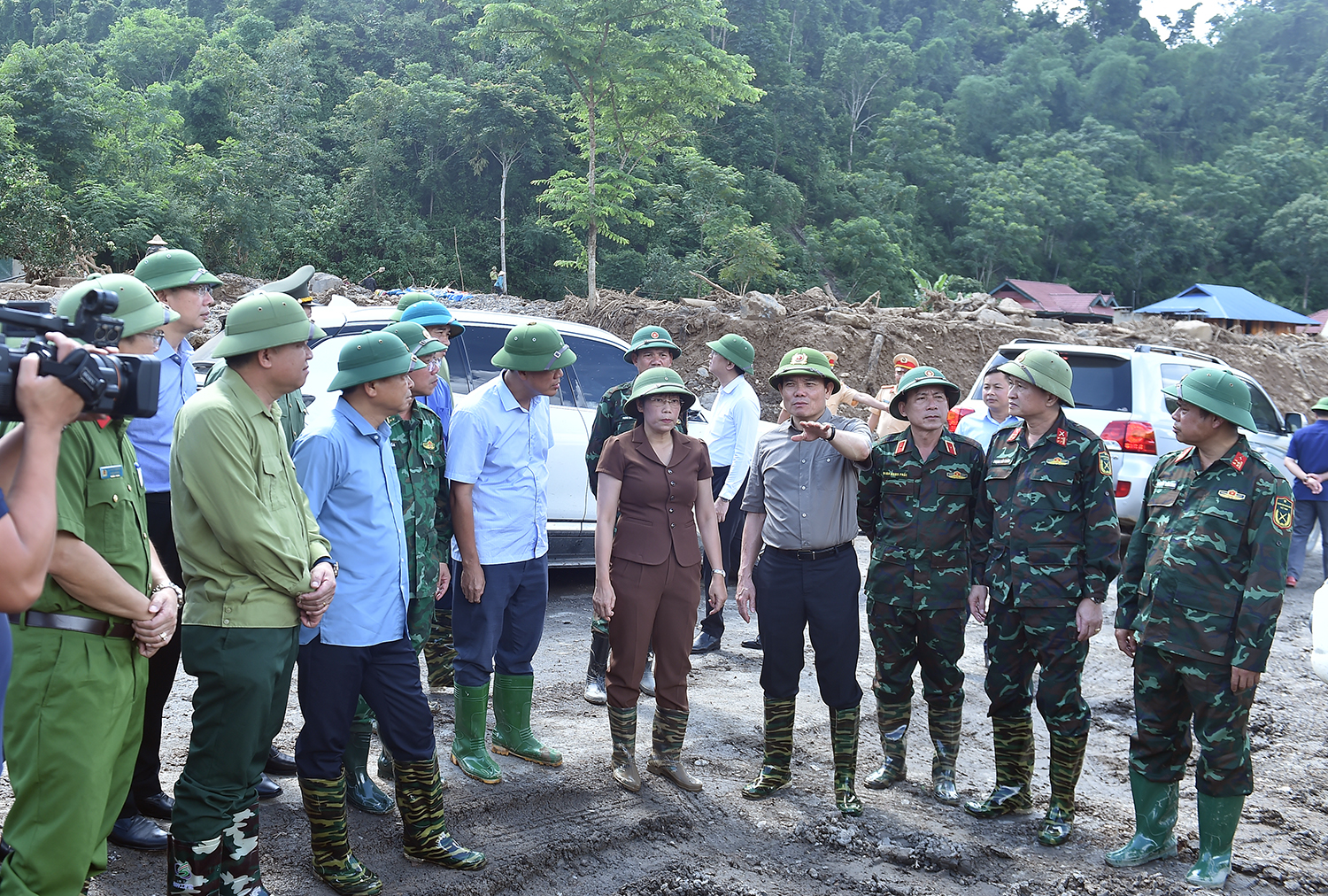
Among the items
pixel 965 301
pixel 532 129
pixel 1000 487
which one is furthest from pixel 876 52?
pixel 1000 487

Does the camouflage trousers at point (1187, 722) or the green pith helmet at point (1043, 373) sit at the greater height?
the green pith helmet at point (1043, 373)

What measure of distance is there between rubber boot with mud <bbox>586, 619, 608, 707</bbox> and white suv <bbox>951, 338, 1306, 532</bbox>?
160 inches

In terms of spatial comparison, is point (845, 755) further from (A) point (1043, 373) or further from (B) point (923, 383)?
(A) point (1043, 373)

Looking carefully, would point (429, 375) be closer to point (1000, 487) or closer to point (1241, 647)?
point (1000, 487)

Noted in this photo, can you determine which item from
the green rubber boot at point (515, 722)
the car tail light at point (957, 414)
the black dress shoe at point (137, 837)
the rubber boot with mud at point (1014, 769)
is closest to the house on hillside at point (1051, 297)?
the car tail light at point (957, 414)

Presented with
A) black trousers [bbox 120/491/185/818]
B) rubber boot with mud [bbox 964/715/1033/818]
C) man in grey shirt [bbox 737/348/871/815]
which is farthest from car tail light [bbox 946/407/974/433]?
black trousers [bbox 120/491/185/818]

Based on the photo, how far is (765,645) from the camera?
4168 millimetres

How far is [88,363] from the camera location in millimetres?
1891

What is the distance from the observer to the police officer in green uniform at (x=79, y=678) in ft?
7.49

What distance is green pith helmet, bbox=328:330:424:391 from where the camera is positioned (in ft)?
10.3

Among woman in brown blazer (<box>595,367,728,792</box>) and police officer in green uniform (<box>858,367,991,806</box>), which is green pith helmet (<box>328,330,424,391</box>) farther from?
police officer in green uniform (<box>858,367,991,806</box>)

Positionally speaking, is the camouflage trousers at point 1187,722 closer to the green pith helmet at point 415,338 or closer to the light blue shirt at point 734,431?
the light blue shirt at point 734,431

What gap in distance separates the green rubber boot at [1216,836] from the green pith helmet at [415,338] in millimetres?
3792

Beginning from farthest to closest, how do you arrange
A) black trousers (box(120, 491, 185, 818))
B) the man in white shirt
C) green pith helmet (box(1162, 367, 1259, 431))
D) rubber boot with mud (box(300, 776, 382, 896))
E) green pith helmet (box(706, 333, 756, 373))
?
1. the man in white shirt
2. green pith helmet (box(706, 333, 756, 373))
3. green pith helmet (box(1162, 367, 1259, 431))
4. black trousers (box(120, 491, 185, 818))
5. rubber boot with mud (box(300, 776, 382, 896))
